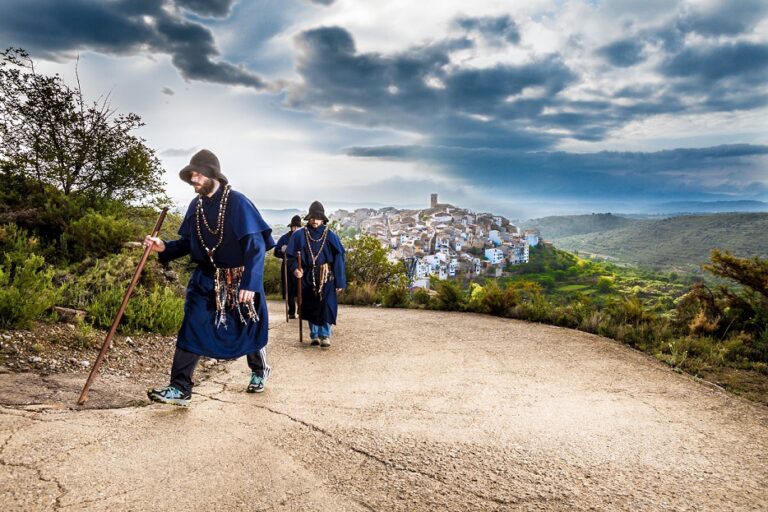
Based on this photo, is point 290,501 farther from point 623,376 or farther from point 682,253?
point 682,253

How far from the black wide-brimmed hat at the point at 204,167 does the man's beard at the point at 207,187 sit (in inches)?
2.0

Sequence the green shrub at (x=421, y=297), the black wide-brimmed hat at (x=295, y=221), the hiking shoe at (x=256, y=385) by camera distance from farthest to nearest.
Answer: the green shrub at (x=421, y=297)
the black wide-brimmed hat at (x=295, y=221)
the hiking shoe at (x=256, y=385)

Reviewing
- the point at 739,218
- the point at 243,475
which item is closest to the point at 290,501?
the point at 243,475

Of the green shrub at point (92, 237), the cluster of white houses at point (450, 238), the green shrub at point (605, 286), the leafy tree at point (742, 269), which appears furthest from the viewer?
the cluster of white houses at point (450, 238)

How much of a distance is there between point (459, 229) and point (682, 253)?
83.2 feet

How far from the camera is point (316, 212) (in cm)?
734

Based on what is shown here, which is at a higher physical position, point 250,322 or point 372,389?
point 250,322

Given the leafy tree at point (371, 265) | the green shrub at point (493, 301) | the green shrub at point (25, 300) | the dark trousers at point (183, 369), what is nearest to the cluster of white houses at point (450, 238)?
the leafy tree at point (371, 265)

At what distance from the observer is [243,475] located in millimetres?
2715

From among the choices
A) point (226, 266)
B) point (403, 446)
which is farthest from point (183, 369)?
point (403, 446)

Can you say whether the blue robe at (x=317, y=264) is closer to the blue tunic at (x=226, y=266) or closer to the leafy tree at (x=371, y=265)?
the blue tunic at (x=226, y=266)

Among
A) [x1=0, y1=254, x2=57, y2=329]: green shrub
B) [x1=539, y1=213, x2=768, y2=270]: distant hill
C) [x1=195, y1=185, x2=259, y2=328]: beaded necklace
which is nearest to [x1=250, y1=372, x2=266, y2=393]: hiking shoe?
[x1=195, y1=185, x2=259, y2=328]: beaded necklace

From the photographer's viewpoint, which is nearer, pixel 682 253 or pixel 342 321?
pixel 342 321

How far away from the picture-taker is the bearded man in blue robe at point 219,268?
157 inches
